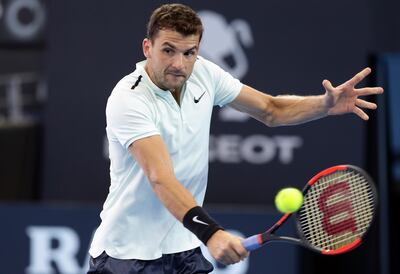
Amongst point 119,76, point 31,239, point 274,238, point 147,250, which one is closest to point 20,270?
point 31,239

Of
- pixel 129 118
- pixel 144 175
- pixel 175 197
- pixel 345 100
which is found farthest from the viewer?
pixel 345 100

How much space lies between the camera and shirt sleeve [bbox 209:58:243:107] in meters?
5.12

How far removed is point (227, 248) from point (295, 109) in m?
1.19

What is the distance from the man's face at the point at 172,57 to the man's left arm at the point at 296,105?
58 cm

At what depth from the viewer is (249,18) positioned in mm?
7578

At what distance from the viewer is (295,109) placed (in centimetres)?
526

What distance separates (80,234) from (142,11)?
152 cm

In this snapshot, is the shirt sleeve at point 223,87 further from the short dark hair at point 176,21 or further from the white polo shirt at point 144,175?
the short dark hair at point 176,21

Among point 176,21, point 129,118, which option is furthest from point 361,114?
point 129,118

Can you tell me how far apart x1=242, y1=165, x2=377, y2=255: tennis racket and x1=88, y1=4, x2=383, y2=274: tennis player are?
36 cm

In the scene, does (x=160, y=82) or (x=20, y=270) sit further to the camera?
(x=20, y=270)

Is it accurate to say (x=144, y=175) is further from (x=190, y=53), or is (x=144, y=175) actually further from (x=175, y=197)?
(x=190, y=53)

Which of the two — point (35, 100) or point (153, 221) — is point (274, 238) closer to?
point (153, 221)

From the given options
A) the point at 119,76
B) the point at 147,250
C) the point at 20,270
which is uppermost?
the point at 119,76
